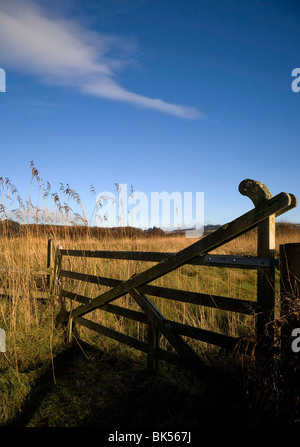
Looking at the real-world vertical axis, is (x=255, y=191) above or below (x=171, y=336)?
above

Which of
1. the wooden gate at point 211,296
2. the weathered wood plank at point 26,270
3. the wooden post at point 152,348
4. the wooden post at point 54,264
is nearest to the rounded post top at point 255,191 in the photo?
the wooden gate at point 211,296

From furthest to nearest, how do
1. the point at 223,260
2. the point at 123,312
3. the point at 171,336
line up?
the point at 123,312
the point at 171,336
the point at 223,260

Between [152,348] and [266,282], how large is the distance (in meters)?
1.52

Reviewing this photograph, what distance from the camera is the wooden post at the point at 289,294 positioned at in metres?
2.24

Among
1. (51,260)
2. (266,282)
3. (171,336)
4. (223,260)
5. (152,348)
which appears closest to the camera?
(266,282)

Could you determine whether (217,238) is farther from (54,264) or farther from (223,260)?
(54,264)

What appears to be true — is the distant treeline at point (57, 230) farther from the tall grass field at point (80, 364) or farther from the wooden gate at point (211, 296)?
the wooden gate at point (211, 296)

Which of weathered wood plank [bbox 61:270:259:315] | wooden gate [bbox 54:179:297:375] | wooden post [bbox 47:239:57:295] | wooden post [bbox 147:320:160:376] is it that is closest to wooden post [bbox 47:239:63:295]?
wooden post [bbox 47:239:57:295]

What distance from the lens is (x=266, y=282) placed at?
2.55 m

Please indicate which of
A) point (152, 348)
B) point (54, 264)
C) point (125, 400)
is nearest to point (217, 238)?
point (152, 348)

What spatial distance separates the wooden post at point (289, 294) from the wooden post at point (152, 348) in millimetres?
1456

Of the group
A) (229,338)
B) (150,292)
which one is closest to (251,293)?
(150,292)

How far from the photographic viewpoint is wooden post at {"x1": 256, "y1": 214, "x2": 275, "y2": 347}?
2.51m

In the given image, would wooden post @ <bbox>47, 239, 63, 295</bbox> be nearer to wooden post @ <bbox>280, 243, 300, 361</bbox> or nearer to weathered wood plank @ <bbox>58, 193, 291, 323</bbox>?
weathered wood plank @ <bbox>58, 193, 291, 323</bbox>
